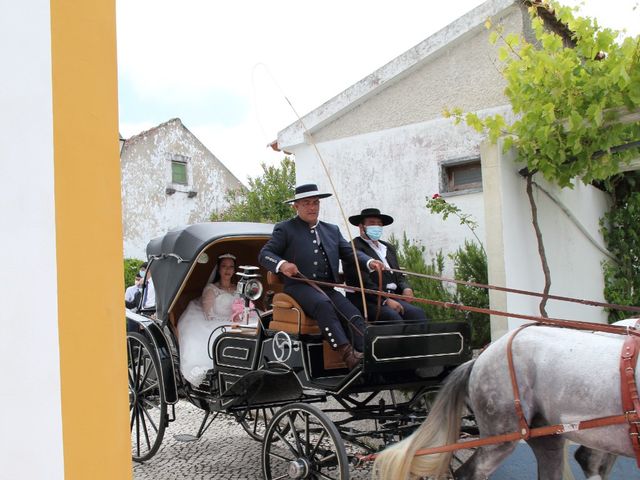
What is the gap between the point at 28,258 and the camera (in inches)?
83.1

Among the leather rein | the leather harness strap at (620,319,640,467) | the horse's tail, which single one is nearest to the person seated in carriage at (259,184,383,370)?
the horse's tail

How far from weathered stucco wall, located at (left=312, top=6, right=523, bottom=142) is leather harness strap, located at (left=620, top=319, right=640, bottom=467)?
17.7 ft

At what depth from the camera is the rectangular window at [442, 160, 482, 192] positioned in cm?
852

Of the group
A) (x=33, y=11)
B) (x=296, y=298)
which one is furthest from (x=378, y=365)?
(x=33, y=11)

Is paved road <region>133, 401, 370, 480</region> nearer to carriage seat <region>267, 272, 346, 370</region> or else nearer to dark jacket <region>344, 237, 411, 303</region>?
carriage seat <region>267, 272, 346, 370</region>

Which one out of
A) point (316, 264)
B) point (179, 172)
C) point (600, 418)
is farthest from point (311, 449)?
point (179, 172)

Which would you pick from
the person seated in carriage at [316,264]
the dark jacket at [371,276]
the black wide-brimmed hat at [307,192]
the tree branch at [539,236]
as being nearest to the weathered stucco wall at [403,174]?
the tree branch at [539,236]

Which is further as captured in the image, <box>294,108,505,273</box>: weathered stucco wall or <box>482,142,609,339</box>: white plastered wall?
<box>294,108,505,273</box>: weathered stucco wall

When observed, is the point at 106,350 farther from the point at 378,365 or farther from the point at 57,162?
the point at 378,365

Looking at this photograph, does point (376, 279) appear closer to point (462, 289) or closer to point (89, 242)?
point (462, 289)

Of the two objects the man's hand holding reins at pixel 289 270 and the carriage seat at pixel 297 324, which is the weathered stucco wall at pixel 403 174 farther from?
the man's hand holding reins at pixel 289 270

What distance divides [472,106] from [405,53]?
1.20 meters

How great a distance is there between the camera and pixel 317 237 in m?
5.31

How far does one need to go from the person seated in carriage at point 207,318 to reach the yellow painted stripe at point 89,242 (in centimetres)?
325
